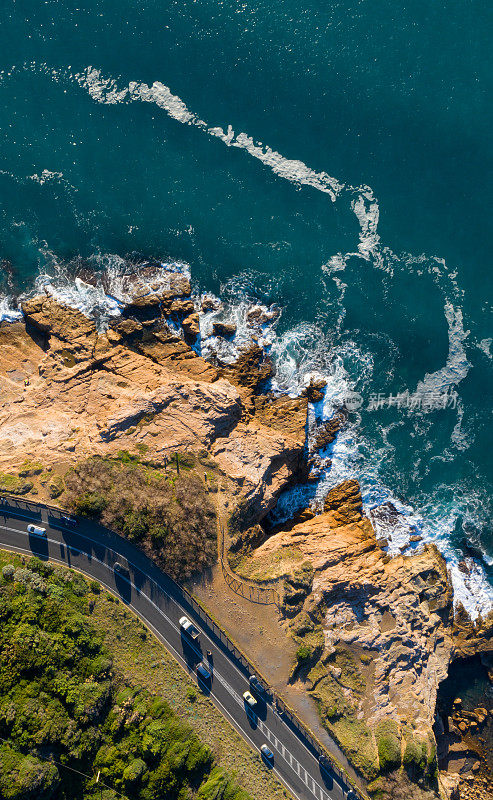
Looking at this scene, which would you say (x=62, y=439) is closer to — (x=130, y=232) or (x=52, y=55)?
(x=130, y=232)

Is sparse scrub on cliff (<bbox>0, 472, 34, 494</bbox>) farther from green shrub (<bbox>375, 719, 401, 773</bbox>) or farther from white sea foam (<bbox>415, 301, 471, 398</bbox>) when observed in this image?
white sea foam (<bbox>415, 301, 471, 398</bbox>)

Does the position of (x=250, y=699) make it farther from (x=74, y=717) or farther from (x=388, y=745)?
(x=74, y=717)

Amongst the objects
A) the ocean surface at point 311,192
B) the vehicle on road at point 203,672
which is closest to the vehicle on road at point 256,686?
the vehicle on road at point 203,672

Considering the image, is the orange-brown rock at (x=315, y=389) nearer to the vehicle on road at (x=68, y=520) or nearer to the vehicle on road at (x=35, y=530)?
the vehicle on road at (x=68, y=520)

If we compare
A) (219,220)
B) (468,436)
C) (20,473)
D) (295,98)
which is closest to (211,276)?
(219,220)

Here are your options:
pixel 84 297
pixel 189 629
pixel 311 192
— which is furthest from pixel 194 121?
pixel 189 629

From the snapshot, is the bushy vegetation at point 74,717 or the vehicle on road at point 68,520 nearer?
the bushy vegetation at point 74,717
